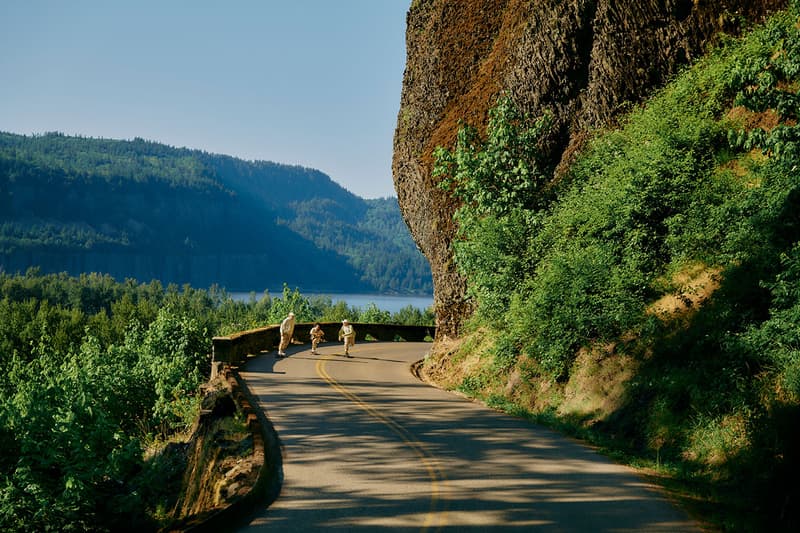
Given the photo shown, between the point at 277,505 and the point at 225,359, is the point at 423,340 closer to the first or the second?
the point at 225,359

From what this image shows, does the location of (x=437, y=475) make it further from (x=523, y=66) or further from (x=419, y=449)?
(x=523, y=66)

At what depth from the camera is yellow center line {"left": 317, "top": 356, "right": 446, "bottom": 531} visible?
8.85 metres

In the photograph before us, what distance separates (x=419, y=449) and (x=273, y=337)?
2559 centimetres

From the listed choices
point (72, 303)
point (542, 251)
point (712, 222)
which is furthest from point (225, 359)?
point (72, 303)

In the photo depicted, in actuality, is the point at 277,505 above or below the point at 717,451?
below

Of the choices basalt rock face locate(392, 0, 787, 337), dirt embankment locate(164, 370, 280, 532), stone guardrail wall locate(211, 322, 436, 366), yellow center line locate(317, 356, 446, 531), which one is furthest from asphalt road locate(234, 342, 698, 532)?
basalt rock face locate(392, 0, 787, 337)

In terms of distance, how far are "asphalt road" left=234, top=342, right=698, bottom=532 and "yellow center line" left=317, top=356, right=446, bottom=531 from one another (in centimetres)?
2

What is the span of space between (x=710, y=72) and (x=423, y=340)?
33.0m

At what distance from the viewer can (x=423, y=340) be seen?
169 feet

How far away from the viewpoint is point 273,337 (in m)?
37.9

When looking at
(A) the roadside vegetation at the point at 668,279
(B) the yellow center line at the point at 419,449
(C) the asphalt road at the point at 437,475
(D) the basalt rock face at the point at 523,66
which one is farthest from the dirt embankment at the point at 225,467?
(D) the basalt rock face at the point at 523,66

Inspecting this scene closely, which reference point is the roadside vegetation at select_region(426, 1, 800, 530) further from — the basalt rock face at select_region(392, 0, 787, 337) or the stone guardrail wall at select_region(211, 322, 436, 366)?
the stone guardrail wall at select_region(211, 322, 436, 366)

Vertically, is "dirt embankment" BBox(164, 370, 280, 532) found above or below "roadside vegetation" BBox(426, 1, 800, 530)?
below

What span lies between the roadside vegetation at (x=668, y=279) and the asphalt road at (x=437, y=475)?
919 mm
